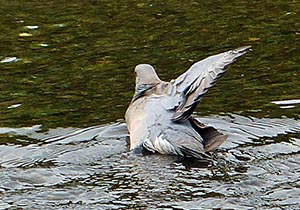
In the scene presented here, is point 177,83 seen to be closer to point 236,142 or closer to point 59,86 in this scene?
point 236,142

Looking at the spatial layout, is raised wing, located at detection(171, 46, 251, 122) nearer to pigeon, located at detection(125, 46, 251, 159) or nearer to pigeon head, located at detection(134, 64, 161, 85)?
pigeon, located at detection(125, 46, 251, 159)

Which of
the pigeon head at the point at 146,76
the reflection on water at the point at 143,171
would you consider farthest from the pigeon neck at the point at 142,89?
the reflection on water at the point at 143,171

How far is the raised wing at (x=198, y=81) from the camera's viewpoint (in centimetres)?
667

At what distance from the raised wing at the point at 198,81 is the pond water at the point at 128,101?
0.41 meters

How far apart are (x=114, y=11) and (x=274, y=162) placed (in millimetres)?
6577

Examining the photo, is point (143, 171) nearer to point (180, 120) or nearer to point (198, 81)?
point (180, 120)

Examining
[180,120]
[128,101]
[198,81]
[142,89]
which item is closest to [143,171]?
[180,120]

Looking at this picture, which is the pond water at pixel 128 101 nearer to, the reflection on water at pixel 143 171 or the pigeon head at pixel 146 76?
the reflection on water at pixel 143 171

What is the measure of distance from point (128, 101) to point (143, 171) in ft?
7.48

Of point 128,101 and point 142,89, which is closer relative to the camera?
point 142,89

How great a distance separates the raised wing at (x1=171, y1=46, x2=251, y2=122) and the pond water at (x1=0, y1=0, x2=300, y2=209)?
412 mm

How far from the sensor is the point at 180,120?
6.71m

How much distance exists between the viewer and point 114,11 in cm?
1257

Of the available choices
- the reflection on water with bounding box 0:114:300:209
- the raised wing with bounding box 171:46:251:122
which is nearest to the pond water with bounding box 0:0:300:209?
the reflection on water with bounding box 0:114:300:209
